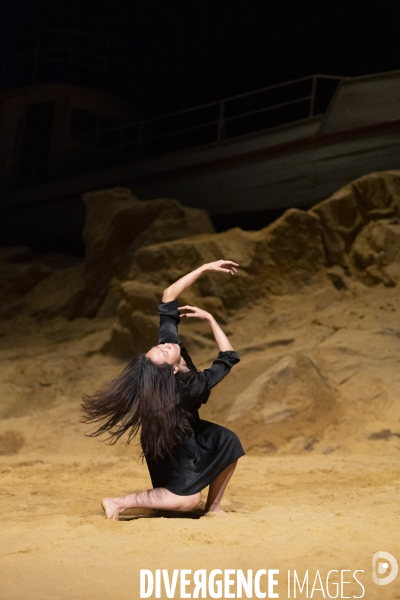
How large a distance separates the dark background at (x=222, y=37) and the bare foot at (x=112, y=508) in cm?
915

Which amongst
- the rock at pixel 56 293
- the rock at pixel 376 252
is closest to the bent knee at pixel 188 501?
the rock at pixel 376 252

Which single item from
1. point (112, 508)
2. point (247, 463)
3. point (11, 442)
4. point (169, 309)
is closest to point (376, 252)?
point (247, 463)

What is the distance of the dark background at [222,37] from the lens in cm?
1061

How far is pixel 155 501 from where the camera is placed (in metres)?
3.45

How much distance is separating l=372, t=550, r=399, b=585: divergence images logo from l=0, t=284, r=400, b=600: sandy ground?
0.12 feet

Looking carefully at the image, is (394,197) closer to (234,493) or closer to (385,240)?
(385,240)

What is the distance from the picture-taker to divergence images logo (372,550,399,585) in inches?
86.3

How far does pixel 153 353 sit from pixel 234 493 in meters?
1.41

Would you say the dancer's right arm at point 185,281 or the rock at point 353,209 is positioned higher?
the rock at point 353,209

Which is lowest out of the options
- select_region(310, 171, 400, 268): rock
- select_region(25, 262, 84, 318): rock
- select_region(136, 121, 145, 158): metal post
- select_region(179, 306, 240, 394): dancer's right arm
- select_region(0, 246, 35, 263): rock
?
select_region(179, 306, 240, 394): dancer's right arm

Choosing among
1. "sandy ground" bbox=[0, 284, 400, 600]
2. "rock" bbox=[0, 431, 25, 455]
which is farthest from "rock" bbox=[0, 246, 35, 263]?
"rock" bbox=[0, 431, 25, 455]

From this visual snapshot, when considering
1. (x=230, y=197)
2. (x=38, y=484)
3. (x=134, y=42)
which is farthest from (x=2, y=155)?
(x=38, y=484)

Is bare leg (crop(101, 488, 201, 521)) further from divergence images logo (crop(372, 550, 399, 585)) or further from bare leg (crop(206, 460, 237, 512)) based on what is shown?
divergence images logo (crop(372, 550, 399, 585))

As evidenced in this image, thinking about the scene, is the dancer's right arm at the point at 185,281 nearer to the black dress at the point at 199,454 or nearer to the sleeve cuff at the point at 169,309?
the sleeve cuff at the point at 169,309
